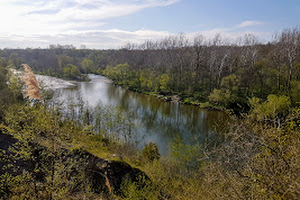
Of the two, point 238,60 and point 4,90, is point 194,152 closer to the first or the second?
point 4,90

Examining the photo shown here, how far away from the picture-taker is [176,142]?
17.7 meters

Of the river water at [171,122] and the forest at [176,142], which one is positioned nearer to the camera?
the forest at [176,142]

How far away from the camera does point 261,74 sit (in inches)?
1267

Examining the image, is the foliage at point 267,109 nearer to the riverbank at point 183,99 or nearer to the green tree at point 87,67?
the riverbank at point 183,99

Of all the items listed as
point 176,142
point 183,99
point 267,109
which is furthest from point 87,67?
point 267,109

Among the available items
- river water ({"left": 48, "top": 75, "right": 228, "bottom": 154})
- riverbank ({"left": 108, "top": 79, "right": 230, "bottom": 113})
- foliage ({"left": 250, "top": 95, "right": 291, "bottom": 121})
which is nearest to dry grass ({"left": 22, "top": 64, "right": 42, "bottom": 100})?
foliage ({"left": 250, "top": 95, "right": 291, "bottom": 121})

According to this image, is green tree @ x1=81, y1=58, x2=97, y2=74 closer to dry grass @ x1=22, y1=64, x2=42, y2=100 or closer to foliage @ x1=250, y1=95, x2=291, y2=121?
foliage @ x1=250, y1=95, x2=291, y2=121

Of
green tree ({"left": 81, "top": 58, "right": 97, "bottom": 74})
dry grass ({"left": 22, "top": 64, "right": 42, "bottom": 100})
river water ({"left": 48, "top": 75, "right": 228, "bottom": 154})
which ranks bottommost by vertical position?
river water ({"left": 48, "top": 75, "right": 228, "bottom": 154})

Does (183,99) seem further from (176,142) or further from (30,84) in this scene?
(30,84)

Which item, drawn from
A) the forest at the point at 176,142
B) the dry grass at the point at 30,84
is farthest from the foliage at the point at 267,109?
the dry grass at the point at 30,84

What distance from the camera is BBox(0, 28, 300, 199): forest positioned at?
15.9ft

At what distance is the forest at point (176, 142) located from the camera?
4859 mm

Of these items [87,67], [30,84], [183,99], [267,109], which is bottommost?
[183,99]

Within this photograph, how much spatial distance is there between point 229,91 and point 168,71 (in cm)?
1994
